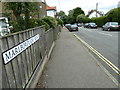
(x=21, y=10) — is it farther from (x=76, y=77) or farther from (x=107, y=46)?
(x=107, y=46)

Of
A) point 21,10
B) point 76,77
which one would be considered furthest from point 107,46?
point 21,10

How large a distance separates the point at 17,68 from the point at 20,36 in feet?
2.33

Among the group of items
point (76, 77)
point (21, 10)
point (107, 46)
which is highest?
point (21, 10)

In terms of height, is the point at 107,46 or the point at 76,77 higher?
the point at 107,46

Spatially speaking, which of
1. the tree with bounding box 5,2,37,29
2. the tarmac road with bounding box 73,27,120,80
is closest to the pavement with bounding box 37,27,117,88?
the tarmac road with bounding box 73,27,120,80

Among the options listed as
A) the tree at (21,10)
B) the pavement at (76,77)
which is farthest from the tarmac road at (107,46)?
the tree at (21,10)

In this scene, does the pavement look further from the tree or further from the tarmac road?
the tree

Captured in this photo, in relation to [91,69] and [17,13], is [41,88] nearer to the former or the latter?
[91,69]

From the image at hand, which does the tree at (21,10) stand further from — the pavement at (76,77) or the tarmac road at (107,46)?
the tarmac road at (107,46)

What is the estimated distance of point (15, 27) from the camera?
4191mm

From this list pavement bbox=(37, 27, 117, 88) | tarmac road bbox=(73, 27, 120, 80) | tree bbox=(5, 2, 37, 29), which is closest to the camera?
pavement bbox=(37, 27, 117, 88)

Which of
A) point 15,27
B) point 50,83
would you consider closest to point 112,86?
point 50,83

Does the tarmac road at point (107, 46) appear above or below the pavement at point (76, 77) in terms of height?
above

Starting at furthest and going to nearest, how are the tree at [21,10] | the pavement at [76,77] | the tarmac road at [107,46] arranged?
the tarmac road at [107,46], the tree at [21,10], the pavement at [76,77]
